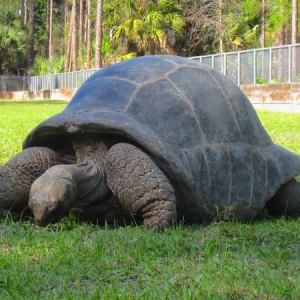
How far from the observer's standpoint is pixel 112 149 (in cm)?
Answer: 427

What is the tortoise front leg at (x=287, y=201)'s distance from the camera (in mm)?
4941

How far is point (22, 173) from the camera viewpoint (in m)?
4.46

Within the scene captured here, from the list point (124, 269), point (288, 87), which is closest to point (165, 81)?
point (124, 269)

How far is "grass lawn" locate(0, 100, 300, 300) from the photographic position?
2871 millimetres

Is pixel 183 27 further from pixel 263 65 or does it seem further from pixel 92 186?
pixel 92 186

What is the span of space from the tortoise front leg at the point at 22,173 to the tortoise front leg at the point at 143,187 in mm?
503

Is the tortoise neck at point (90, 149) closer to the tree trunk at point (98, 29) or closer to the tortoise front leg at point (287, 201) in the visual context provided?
the tortoise front leg at point (287, 201)

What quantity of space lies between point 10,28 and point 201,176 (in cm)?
4733

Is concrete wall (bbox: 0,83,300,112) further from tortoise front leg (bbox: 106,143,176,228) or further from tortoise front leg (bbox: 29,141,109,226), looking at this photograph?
tortoise front leg (bbox: 106,143,176,228)

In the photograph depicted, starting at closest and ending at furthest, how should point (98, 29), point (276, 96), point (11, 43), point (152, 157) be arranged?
point (152, 157)
point (276, 96)
point (98, 29)
point (11, 43)

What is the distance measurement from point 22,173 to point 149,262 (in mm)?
1392

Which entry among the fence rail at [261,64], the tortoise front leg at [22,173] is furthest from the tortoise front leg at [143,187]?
the fence rail at [261,64]

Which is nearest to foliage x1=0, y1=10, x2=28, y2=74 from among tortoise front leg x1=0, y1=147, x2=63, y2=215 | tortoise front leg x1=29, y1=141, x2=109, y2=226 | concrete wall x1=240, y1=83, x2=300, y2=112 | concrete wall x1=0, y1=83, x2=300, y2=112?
concrete wall x1=0, y1=83, x2=300, y2=112

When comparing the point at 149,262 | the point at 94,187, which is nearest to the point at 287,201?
the point at 94,187
